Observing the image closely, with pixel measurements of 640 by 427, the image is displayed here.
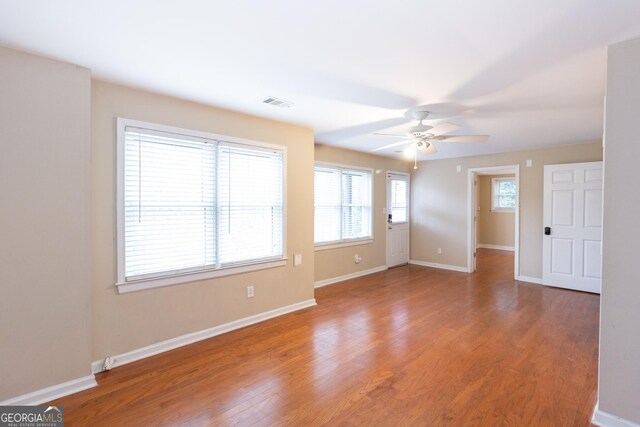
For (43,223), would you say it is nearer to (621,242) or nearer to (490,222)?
(621,242)

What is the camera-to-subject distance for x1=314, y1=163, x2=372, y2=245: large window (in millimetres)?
5230

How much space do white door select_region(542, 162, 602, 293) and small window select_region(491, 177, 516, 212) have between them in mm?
4164

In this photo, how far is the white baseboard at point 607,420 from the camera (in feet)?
6.21

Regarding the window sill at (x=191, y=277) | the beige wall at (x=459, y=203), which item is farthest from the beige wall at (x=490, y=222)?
the window sill at (x=191, y=277)

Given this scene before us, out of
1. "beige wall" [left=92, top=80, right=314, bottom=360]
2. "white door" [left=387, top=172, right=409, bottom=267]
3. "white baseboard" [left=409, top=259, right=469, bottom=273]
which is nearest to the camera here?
"beige wall" [left=92, top=80, right=314, bottom=360]

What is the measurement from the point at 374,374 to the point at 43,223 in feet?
8.95

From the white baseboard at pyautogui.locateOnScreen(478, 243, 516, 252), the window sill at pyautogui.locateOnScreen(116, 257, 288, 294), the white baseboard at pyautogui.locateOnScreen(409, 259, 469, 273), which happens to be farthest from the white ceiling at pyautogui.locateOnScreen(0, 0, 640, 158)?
the white baseboard at pyautogui.locateOnScreen(478, 243, 516, 252)

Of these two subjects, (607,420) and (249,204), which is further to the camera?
(249,204)

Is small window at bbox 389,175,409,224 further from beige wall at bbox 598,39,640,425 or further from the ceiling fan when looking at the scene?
beige wall at bbox 598,39,640,425

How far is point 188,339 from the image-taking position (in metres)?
3.07

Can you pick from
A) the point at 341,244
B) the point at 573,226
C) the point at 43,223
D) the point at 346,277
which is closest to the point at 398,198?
the point at 341,244

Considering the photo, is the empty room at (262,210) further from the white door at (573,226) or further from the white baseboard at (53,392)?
the white door at (573,226)

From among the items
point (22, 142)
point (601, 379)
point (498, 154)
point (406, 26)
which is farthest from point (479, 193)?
point (22, 142)

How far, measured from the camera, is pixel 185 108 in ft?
9.99
